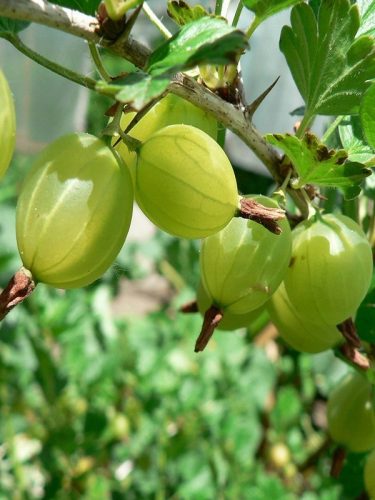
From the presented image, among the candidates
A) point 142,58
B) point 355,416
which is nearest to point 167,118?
point 142,58

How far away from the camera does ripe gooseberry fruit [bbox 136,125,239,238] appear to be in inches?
14.2

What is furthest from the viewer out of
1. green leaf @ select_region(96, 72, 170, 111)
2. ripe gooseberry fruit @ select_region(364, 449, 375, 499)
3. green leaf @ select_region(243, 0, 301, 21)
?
ripe gooseberry fruit @ select_region(364, 449, 375, 499)

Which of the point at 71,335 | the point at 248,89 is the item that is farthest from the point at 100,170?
the point at 248,89

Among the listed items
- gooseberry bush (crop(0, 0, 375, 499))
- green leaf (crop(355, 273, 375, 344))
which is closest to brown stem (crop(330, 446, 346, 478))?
gooseberry bush (crop(0, 0, 375, 499))

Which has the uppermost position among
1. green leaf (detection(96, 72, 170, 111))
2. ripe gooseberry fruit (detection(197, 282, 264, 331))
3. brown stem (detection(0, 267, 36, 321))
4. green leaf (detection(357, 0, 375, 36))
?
green leaf (detection(96, 72, 170, 111))

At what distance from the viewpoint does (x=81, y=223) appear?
1.11 ft

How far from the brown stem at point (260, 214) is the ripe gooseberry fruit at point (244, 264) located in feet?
0.08

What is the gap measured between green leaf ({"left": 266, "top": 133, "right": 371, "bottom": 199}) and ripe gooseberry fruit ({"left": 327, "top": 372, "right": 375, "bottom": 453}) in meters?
0.20

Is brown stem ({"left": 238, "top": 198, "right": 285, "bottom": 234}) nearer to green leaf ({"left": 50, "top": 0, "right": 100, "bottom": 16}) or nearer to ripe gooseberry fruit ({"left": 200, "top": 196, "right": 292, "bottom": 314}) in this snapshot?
ripe gooseberry fruit ({"left": 200, "top": 196, "right": 292, "bottom": 314})

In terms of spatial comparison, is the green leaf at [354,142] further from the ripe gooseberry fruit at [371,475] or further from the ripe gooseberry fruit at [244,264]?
the ripe gooseberry fruit at [371,475]

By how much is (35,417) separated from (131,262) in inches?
17.8

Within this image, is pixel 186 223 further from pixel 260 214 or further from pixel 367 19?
pixel 367 19

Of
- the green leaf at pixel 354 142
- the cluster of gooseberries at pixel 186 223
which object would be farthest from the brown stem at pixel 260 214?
the green leaf at pixel 354 142

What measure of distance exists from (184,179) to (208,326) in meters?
0.09
